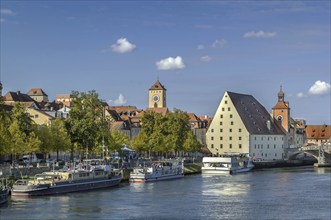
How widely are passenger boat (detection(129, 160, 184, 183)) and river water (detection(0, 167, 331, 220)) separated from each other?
4.08 m

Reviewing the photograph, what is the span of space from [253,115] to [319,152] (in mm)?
16255

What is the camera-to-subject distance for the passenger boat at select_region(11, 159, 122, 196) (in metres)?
60.7

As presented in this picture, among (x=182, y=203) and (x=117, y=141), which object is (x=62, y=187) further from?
(x=117, y=141)

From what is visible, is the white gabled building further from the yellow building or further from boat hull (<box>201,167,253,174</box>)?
the yellow building

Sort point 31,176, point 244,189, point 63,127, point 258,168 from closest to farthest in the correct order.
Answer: point 31,176, point 244,189, point 63,127, point 258,168

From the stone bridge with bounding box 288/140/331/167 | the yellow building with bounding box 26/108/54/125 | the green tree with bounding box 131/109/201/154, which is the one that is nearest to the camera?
the green tree with bounding box 131/109/201/154

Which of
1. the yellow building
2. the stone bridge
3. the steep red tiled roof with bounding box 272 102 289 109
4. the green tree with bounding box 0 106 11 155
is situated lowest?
the stone bridge

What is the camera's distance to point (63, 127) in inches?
3445

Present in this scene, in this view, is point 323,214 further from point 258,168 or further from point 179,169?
point 258,168

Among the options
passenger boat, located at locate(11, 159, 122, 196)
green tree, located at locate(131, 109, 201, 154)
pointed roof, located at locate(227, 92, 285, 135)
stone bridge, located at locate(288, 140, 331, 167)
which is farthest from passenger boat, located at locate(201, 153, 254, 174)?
stone bridge, located at locate(288, 140, 331, 167)

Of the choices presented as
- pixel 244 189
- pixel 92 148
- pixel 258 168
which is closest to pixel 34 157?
pixel 92 148

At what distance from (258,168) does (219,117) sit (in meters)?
18.9

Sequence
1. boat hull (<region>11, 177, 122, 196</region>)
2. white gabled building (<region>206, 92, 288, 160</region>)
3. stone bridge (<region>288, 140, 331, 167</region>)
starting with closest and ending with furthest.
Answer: boat hull (<region>11, 177, 122, 196</region>) → white gabled building (<region>206, 92, 288, 160</region>) → stone bridge (<region>288, 140, 331, 167</region>)

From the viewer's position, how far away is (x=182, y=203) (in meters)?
58.6
